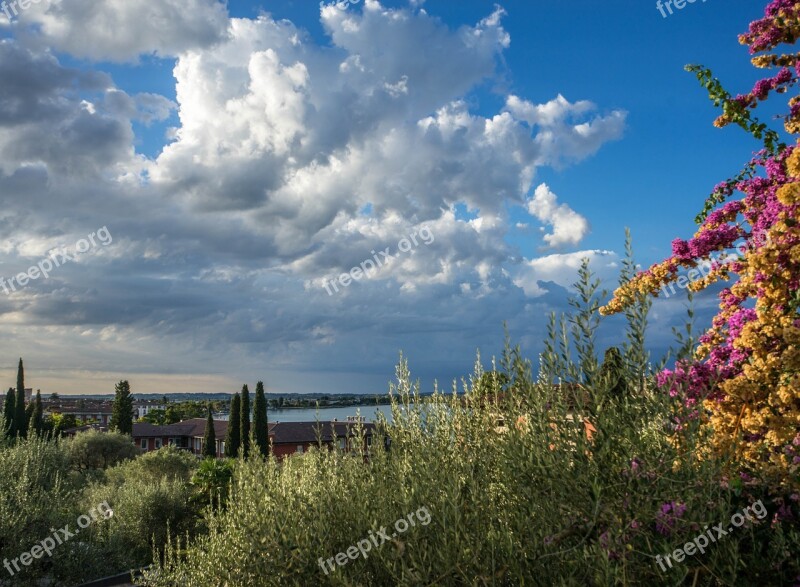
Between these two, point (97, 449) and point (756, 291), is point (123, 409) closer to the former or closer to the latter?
point (97, 449)

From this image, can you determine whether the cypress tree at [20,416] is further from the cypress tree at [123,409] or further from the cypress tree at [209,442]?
the cypress tree at [209,442]

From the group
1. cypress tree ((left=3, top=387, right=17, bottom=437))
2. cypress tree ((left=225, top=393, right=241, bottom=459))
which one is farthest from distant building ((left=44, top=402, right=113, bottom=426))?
cypress tree ((left=225, top=393, right=241, bottom=459))

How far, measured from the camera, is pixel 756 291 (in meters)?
8.18

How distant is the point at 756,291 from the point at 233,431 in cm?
5535

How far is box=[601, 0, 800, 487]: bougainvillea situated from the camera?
273 inches

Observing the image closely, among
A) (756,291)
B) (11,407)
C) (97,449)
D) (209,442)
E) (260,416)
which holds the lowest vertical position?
(209,442)

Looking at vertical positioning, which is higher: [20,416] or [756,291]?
[756,291]

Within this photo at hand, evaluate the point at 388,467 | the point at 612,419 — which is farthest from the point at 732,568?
the point at 388,467

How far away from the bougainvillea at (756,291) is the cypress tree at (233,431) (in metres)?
53.3

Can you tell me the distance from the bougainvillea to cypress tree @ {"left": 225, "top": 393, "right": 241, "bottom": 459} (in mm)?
53252

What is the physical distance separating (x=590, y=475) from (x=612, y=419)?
0.47 meters

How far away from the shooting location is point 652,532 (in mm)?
4453

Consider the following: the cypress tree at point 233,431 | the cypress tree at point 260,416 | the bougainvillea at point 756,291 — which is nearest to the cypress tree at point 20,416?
the cypress tree at point 233,431

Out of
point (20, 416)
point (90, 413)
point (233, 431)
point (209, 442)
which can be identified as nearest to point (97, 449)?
point (233, 431)
